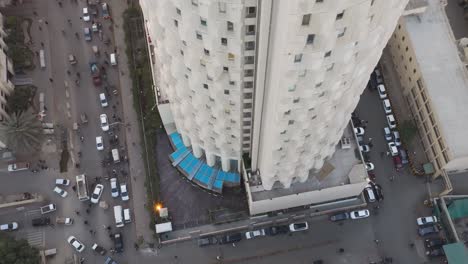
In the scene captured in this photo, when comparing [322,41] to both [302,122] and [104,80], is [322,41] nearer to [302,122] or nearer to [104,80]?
[302,122]

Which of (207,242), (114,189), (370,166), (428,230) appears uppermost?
(114,189)

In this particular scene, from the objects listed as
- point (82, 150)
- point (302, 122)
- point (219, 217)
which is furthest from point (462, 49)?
point (82, 150)

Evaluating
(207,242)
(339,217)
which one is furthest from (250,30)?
(339,217)

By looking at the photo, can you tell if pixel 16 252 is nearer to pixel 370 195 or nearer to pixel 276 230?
pixel 276 230

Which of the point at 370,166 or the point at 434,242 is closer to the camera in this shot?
the point at 434,242

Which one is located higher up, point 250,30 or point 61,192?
point 250,30

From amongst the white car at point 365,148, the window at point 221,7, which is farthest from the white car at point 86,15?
the window at point 221,7

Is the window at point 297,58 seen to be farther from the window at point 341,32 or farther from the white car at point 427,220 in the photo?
the white car at point 427,220
